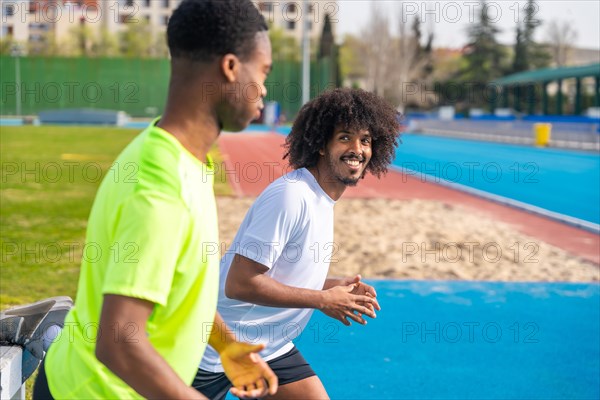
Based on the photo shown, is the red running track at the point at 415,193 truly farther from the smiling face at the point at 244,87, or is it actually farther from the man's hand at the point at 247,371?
the smiling face at the point at 244,87

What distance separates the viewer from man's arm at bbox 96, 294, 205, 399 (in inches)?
64.8

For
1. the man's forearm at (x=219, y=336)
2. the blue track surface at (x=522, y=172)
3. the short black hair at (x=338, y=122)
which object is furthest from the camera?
the blue track surface at (x=522, y=172)

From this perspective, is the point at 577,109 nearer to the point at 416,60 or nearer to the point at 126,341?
the point at 416,60

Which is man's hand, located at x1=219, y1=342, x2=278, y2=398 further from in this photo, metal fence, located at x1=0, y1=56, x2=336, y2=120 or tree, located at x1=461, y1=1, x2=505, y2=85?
tree, located at x1=461, y1=1, x2=505, y2=85

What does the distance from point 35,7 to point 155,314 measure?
75.1 meters

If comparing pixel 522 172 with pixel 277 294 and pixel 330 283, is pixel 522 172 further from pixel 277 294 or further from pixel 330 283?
pixel 277 294

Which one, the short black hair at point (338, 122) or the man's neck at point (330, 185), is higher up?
the short black hair at point (338, 122)

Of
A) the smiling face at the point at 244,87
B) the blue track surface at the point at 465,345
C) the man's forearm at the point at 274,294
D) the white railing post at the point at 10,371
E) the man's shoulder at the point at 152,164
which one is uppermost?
the smiling face at the point at 244,87

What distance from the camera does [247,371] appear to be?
221cm

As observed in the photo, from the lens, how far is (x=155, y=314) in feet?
5.70

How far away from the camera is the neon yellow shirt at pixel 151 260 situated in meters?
1.63

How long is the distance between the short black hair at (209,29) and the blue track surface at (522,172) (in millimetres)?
11748

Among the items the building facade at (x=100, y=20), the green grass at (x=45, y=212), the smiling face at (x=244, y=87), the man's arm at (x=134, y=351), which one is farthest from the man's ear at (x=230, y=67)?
the building facade at (x=100, y=20)

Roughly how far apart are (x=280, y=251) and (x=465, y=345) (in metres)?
3.60
